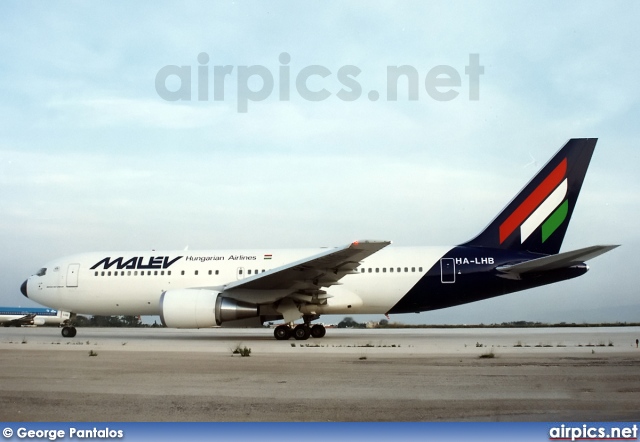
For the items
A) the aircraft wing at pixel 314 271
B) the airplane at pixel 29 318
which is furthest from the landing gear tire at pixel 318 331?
the airplane at pixel 29 318

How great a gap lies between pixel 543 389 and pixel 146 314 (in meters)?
15.7

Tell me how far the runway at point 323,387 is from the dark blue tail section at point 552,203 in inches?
273

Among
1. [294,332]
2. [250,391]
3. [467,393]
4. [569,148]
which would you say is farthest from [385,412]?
[569,148]

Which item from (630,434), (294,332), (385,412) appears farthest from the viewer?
(294,332)

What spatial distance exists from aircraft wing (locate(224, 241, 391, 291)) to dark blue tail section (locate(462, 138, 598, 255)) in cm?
505

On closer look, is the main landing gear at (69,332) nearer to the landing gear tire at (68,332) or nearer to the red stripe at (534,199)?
the landing gear tire at (68,332)

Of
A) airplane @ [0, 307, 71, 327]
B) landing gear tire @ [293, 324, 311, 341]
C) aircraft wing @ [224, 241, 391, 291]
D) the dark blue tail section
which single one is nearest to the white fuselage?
aircraft wing @ [224, 241, 391, 291]

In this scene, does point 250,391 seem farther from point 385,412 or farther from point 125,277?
point 125,277

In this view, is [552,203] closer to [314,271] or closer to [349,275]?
[349,275]

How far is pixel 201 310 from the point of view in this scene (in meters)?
16.3

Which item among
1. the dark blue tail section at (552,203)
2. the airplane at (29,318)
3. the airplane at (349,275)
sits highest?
the dark blue tail section at (552,203)

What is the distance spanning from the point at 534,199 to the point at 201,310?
1018 centimetres

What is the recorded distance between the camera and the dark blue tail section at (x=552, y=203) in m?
18.1

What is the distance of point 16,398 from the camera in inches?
257
